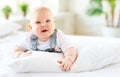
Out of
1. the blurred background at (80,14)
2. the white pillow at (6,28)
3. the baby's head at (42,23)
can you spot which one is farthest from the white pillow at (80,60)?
the blurred background at (80,14)

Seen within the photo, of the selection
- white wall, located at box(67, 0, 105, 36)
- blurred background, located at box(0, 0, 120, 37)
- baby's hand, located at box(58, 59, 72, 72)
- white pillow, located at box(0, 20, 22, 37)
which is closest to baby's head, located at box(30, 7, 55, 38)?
baby's hand, located at box(58, 59, 72, 72)

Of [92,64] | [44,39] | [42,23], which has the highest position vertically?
[42,23]

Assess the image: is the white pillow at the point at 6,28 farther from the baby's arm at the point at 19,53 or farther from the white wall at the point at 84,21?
the white wall at the point at 84,21

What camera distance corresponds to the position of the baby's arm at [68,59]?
1.35m

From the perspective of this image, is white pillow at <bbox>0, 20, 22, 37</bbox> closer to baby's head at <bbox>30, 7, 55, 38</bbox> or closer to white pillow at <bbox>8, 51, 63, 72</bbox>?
baby's head at <bbox>30, 7, 55, 38</bbox>

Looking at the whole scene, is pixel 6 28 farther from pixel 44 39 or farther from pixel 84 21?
pixel 84 21

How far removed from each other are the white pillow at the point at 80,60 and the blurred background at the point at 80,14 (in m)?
2.14

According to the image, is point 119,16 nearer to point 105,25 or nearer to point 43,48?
point 105,25

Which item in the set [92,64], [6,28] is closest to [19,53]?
[92,64]

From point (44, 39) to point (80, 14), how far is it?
116 inches

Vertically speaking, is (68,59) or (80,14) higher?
(80,14)

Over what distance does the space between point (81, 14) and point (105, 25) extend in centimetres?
51

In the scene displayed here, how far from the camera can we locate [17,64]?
1.32 m

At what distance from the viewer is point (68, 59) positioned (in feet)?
4.58
